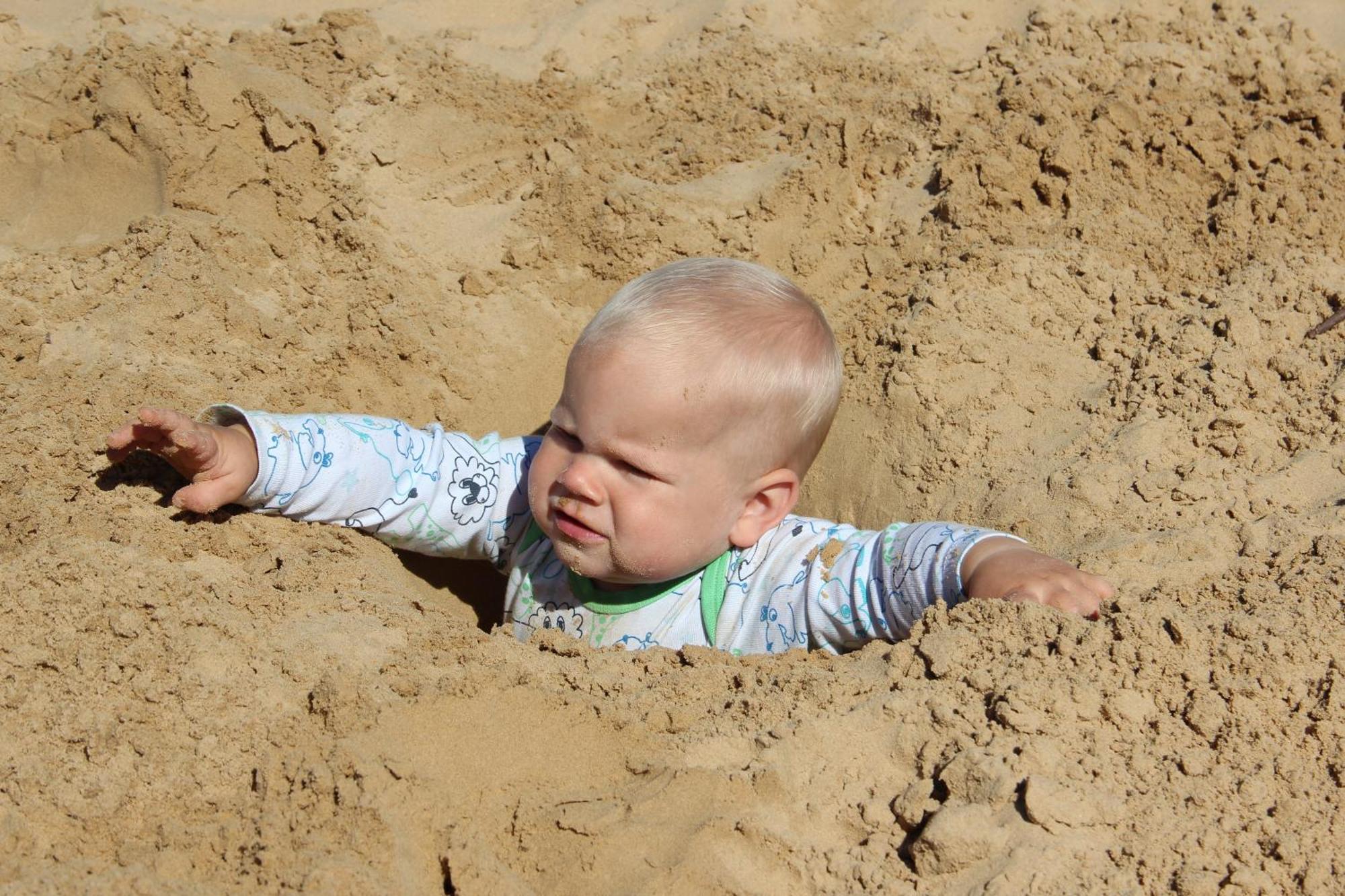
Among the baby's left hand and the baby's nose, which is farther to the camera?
the baby's nose

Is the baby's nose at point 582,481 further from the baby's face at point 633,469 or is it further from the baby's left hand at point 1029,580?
the baby's left hand at point 1029,580

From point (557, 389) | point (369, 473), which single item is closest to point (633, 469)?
point (369, 473)

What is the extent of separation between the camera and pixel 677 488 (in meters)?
2.28

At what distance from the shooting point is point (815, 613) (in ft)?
8.04

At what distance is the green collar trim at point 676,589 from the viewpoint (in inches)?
102

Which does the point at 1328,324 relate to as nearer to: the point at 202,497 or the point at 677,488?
the point at 677,488

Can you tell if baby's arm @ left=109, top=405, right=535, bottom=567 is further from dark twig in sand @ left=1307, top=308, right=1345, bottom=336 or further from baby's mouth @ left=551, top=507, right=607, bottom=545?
dark twig in sand @ left=1307, top=308, right=1345, bottom=336

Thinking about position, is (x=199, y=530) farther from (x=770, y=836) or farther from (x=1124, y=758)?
(x=1124, y=758)

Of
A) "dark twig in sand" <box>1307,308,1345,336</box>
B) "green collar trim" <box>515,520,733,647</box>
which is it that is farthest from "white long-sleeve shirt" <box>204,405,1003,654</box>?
"dark twig in sand" <box>1307,308,1345,336</box>

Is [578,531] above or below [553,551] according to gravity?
above

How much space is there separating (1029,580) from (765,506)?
23.9 inches

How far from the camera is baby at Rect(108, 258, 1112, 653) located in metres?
2.22

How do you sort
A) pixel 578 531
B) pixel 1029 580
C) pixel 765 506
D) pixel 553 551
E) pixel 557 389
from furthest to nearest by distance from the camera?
pixel 557 389 < pixel 553 551 < pixel 765 506 < pixel 578 531 < pixel 1029 580

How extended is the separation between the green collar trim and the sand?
1.35 feet
